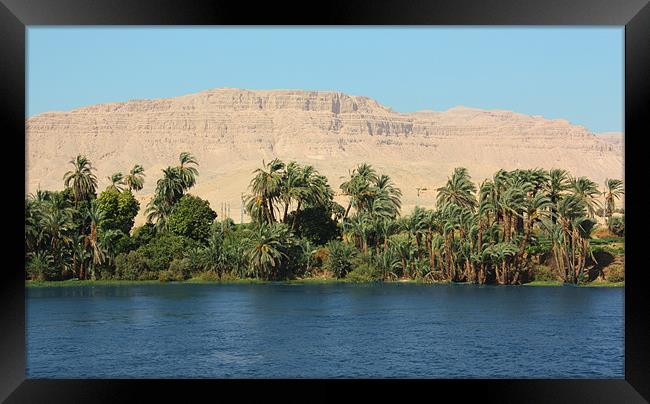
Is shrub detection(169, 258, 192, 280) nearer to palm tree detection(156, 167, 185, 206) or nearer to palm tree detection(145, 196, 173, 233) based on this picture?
palm tree detection(145, 196, 173, 233)

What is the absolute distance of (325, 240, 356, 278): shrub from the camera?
44531mm

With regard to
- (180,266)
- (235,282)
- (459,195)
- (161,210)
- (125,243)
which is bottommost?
(235,282)

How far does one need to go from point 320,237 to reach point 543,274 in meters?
11.2

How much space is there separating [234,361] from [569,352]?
8948 mm

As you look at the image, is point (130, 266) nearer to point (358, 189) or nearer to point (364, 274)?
point (364, 274)

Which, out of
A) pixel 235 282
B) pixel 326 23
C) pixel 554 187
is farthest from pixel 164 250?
pixel 326 23

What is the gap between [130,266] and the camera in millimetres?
44844

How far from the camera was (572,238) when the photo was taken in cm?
4347

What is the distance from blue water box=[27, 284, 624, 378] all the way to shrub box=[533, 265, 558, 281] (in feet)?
9.22

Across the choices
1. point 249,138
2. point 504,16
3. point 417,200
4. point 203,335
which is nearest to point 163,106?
point 249,138

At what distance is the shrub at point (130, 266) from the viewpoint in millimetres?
44609

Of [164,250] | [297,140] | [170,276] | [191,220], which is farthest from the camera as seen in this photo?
[297,140]

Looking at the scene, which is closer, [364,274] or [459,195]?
[364,274]
